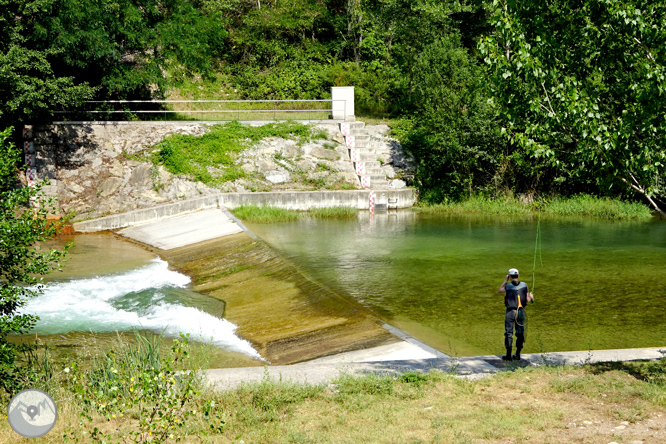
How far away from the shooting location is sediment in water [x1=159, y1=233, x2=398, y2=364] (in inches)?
501

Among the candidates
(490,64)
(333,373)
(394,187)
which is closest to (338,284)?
(333,373)

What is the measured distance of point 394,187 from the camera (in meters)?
33.8

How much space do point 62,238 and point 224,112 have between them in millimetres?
13526

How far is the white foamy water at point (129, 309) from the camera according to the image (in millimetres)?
14508

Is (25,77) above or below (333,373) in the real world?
above

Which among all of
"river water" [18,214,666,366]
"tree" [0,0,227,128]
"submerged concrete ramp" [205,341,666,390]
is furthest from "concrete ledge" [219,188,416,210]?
"submerged concrete ramp" [205,341,666,390]

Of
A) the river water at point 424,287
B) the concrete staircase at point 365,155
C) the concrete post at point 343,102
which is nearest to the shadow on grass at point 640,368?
the river water at point 424,287

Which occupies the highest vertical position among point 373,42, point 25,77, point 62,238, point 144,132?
point 373,42

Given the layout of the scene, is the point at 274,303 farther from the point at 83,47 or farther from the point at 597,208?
the point at 597,208

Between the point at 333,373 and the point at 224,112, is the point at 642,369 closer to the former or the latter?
the point at 333,373

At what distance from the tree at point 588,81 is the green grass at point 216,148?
23.0m

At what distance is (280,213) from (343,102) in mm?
9863

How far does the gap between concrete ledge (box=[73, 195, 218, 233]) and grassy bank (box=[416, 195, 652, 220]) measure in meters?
11.1

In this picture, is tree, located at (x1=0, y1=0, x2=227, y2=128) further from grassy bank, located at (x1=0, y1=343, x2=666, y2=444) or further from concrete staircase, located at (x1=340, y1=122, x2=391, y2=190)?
grassy bank, located at (x1=0, y1=343, x2=666, y2=444)
